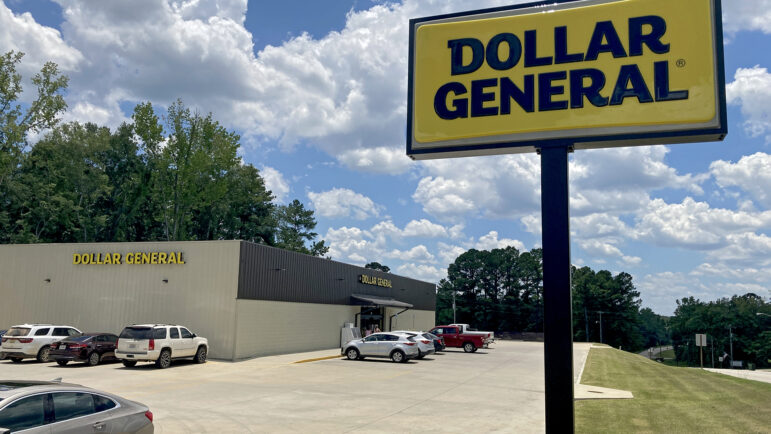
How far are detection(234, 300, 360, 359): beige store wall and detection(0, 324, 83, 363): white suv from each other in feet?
25.9

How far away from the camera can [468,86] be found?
31.6ft

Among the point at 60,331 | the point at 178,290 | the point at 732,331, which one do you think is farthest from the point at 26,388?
the point at 732,331

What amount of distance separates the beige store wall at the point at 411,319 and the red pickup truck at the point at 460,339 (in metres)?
7.88

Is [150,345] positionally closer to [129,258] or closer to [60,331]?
[60,331]

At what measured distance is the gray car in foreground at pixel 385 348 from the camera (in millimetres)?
30297

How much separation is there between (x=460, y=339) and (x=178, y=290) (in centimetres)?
1972

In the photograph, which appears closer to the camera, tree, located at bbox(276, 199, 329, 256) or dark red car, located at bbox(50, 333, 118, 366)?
dark red car, located at bbox(50, 333, 118, 366)

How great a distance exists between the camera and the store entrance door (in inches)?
1780

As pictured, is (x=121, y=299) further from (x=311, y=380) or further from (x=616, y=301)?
(x=616, y=301)

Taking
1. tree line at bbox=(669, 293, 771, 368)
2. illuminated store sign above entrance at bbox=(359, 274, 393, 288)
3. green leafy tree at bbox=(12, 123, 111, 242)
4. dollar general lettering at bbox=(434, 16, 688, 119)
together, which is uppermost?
green leafy tree at bbox=(12, 123, 111, 242)

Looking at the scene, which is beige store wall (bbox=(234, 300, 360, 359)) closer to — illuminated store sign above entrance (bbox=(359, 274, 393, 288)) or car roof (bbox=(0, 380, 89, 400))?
illuminated store sign above entrance (bbox=(359, 274, 393, 288))

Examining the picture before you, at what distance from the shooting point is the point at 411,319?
185ft

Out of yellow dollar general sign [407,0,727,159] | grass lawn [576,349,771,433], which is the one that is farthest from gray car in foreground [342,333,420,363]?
yellow dollar general sign [407,0,727,159]

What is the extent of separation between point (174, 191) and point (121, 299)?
26.4m
